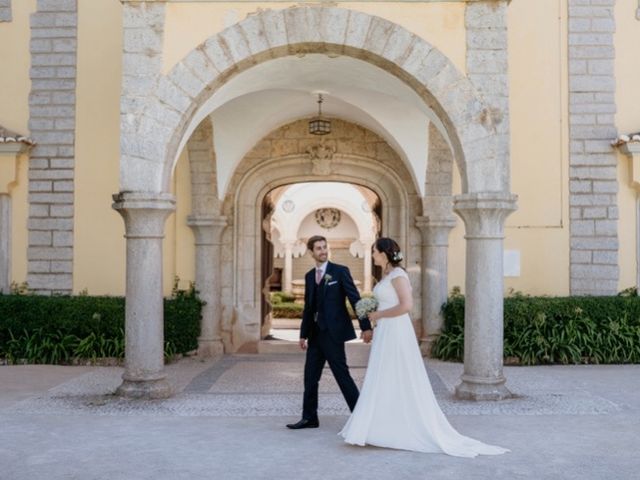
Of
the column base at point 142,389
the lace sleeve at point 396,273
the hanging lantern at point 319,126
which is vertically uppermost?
the hanging lantern at point 319,126

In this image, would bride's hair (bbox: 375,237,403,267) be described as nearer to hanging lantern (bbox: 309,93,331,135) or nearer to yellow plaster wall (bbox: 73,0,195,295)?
hanging lantern (bbox: 309,93,331,135)

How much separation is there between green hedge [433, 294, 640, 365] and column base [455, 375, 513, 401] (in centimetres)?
226

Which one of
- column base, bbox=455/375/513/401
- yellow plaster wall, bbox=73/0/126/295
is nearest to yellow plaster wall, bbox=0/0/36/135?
yellow plaster wall, bbox=73/0/126/295

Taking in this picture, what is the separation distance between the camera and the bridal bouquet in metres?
4.97

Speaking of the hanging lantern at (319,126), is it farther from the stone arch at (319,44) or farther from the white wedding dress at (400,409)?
the white wedding dress at (400,409)

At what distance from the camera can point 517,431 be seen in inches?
210

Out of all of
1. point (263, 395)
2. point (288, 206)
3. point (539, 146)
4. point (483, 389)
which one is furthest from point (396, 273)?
point (288, 206)

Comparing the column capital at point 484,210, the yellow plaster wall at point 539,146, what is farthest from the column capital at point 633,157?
the column capital at point 484,210

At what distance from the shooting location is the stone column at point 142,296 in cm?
645

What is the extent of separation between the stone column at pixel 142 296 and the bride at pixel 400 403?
2.39 meters

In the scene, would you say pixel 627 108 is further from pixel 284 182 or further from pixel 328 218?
pixel 328 218

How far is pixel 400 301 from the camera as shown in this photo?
4.85 meters

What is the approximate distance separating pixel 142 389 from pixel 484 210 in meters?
3.62

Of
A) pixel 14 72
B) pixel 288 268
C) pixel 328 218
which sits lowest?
pixel 288 268
